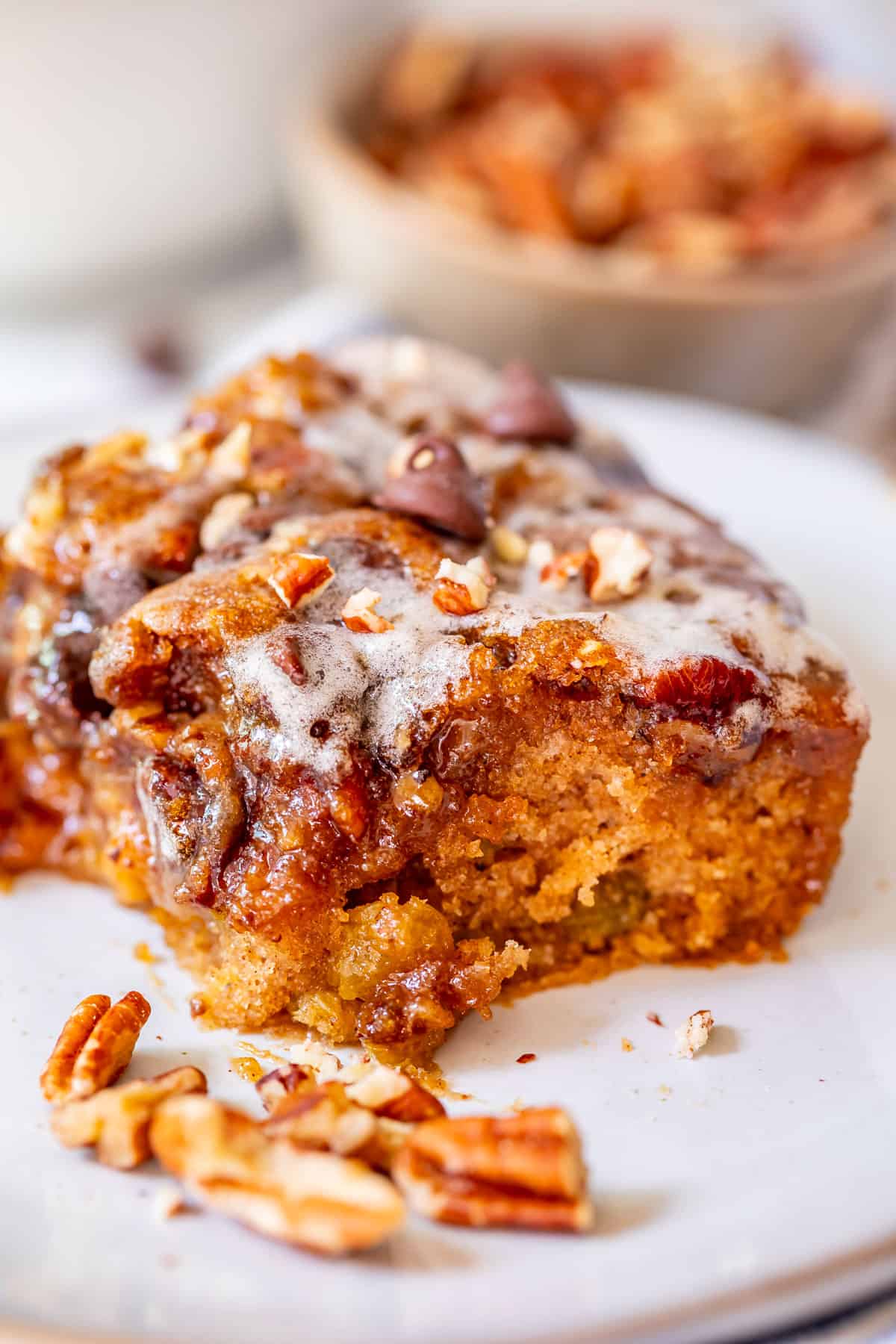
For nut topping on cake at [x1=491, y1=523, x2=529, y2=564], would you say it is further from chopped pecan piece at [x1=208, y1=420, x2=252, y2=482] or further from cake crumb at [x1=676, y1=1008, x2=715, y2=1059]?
cake crumb at [x1=676, y1=1008, x2=715, y2=1059]

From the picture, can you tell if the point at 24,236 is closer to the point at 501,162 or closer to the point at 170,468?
the point at 501,162

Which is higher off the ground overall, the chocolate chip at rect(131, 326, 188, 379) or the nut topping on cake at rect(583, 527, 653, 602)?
the nut topping on cake at rect(583, 527, 653, 602)

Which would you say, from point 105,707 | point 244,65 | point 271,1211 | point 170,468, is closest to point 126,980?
point 105,707

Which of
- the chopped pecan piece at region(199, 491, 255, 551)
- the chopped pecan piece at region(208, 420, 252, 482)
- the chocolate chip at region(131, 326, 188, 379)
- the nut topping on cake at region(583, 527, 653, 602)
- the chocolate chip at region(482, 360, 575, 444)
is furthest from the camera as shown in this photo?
the chocolate chip at region(131, 326, 188, 379)

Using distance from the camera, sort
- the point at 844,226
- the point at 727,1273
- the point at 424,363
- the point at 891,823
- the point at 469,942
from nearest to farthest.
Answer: the point at 727,1273
the point at 469,942
the point at 891,823
the point at 424,363
the point at 844,226

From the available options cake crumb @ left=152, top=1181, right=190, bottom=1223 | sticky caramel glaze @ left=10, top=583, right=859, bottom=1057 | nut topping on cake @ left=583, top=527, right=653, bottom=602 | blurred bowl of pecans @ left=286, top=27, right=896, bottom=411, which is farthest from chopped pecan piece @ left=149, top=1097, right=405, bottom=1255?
blurred bowl of pecans @ left=286, top=27, right=896, bottom=411

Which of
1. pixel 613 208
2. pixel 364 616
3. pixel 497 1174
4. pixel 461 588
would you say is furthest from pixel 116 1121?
pixel 613 208
